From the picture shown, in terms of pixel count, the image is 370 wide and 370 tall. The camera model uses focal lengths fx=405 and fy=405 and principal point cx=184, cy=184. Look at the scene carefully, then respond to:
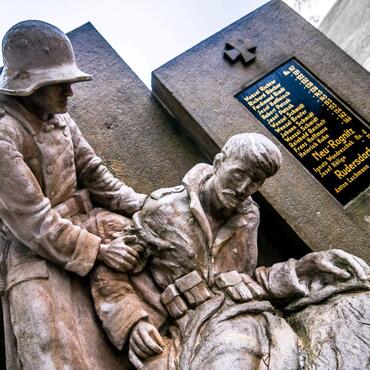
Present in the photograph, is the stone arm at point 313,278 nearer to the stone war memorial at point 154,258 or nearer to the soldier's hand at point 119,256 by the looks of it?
the stone war memorial at point 154,258

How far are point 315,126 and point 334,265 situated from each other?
1.64 metres

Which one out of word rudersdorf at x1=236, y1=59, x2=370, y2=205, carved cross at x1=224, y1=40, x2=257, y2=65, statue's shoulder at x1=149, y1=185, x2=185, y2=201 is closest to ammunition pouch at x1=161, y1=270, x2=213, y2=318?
statue's shoulder at x1=149, y1=185, x2=185, y2=201

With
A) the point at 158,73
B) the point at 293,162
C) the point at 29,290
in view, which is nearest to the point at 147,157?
the point at 158,73

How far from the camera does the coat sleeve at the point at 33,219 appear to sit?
2.11 meters

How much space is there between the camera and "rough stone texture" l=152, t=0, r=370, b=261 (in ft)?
10.4

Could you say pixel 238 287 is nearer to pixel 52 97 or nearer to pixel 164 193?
pixel 164 193

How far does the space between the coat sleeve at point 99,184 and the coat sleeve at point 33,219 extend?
0.53m

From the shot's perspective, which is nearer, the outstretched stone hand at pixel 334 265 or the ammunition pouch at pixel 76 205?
the outstretched stone hand at pixel 334 265

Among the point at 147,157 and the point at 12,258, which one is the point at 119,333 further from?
the point at 147,157

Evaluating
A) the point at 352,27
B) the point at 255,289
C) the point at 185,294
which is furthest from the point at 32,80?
the point at 352,27

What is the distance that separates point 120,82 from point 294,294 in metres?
2.64

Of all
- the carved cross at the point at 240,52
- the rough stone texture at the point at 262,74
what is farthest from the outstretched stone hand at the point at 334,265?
the carved cross at the point at 240,52

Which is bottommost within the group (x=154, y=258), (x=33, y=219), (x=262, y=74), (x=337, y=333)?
(x=337, y=333)

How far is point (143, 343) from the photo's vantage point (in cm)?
201
